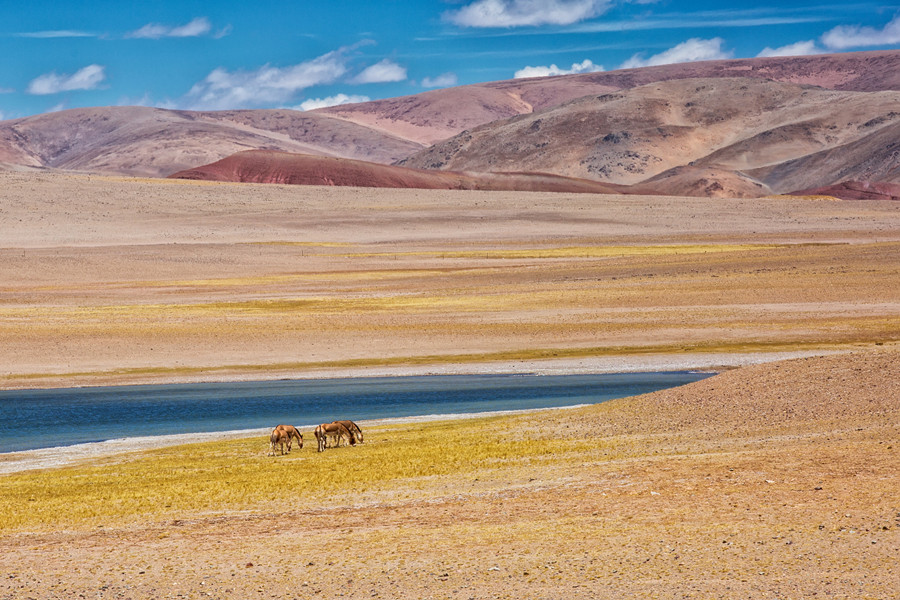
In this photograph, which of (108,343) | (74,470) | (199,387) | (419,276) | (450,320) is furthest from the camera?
(419,276)

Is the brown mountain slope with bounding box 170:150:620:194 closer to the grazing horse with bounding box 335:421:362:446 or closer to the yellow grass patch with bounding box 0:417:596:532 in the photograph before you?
the grazing horse with bounding box 335:421:362:446

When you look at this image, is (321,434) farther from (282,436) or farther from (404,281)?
(404,281)

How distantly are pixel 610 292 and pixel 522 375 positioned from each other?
17.7 metres

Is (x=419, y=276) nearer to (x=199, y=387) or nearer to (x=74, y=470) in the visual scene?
(x=199, y=387)

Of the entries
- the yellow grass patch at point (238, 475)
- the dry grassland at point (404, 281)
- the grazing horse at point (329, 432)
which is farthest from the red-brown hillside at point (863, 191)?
the yellow grass patch at point (238, 475)

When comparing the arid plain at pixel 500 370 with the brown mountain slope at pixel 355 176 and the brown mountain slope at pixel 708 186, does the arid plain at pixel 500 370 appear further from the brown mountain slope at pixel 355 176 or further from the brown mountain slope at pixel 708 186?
the brown mountain slope at pixel 708 186

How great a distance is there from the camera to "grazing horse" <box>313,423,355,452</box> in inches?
741

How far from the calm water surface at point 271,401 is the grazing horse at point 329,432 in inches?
217

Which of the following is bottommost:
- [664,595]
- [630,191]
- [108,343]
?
[664,595]

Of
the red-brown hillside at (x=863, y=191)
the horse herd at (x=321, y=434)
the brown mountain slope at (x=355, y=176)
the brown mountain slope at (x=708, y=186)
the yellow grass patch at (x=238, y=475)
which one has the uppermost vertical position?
the brown mountain slope at (x=355, y=176)

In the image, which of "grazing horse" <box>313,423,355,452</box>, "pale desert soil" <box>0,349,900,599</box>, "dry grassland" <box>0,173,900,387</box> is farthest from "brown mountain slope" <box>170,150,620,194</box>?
"pale desert soil" <box>0,349,900,599</box>

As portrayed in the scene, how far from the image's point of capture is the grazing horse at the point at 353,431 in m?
19.2

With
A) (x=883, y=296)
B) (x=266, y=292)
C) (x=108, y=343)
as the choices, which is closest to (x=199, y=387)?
(x=108, y=343)

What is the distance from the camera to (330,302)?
47.8 metres
